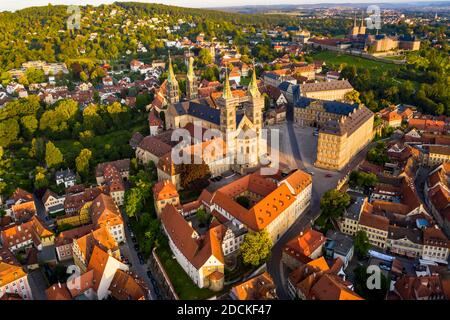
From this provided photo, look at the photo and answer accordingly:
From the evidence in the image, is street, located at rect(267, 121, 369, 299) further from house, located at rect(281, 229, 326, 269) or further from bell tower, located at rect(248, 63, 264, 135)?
bell tower, located at rect(248, 63, 264, 135)

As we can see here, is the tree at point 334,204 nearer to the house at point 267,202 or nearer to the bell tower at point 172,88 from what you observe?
the house at point 267,202

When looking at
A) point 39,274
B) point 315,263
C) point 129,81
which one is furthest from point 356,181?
point 129,81

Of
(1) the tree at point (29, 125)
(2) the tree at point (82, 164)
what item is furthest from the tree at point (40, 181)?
(1) the tree at point (29, 125)

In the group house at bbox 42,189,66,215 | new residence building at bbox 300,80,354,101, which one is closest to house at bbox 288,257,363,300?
house at bbox 42,189,66,215

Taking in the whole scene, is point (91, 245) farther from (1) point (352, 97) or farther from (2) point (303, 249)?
(1) point (352, 97)

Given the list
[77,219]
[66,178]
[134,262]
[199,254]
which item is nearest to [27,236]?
[77,219]

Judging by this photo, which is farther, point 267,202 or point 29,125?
point 29,125

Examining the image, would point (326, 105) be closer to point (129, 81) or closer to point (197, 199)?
point (197, 199)
